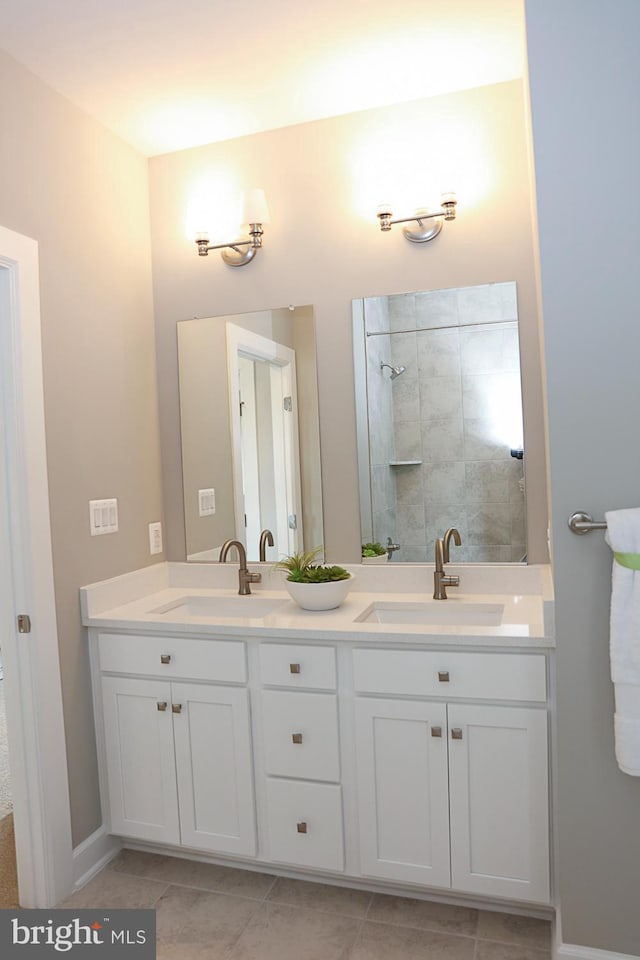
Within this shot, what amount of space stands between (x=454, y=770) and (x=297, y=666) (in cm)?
53

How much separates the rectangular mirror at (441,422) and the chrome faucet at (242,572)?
445 mm

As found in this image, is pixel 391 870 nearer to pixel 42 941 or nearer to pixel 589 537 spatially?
pixel 42 941

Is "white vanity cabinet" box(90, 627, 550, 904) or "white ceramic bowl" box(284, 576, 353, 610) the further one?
"white ceramic bowl" box(284, 576, 353, 610)

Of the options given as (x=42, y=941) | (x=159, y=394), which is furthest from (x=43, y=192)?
(x=42, y=941)

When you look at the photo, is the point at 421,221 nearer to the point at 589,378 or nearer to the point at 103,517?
the point at 589,378

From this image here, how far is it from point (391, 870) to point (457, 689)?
0.59 metres

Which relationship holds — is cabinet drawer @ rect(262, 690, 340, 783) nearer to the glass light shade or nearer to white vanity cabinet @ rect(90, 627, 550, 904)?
white vanity cabinet @ rect(90, 627, 550, 904)

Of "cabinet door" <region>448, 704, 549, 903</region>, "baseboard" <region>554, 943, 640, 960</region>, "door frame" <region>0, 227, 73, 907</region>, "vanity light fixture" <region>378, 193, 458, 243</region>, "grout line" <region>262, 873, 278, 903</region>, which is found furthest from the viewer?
"vanity light fixture" <region>378, 193, 458, 243</region>

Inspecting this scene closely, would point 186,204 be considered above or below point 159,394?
above

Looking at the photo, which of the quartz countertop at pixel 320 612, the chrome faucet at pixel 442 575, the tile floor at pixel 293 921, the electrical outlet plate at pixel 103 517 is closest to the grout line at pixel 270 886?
the tile floor at pixel 293 921

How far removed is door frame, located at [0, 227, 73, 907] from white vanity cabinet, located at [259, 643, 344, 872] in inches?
26.0

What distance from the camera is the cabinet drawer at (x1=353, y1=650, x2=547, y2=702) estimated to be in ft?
6.35

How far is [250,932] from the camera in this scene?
6.77 ft

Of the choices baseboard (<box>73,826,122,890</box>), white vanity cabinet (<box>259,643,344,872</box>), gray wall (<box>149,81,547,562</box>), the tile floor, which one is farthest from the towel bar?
baseboard (<box>73,826,122,890</box>)
